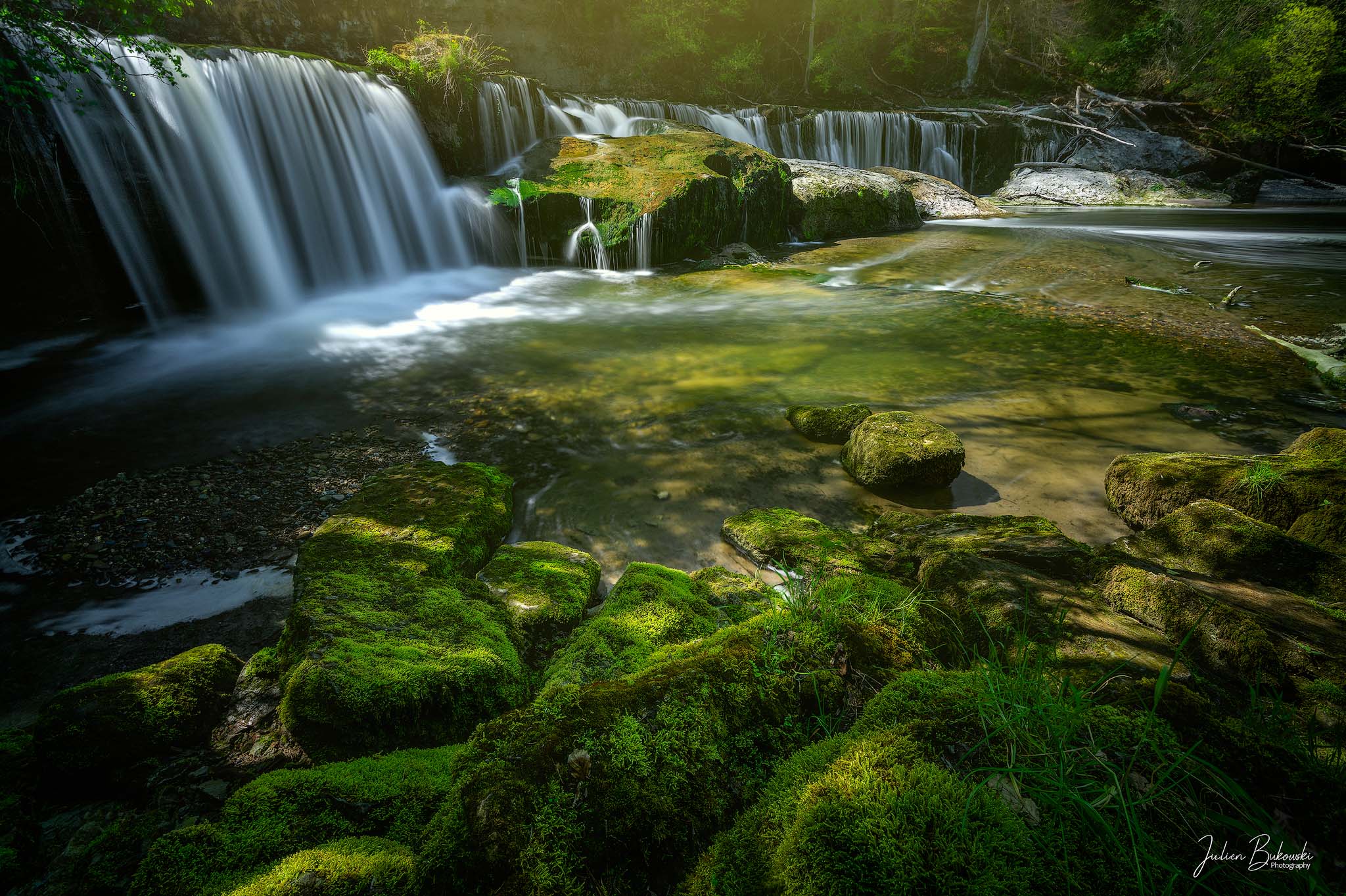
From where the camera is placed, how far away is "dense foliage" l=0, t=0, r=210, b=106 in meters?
5.98

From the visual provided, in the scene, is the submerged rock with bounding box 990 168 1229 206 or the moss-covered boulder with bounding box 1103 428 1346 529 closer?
the moss-covered boulder with bounding box 1103 428 1346 529

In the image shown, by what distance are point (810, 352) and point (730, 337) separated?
3.90 feet

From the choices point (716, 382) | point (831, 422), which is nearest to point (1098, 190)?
point (716, 382)

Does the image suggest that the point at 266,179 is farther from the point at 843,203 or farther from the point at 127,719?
the point at 843,203

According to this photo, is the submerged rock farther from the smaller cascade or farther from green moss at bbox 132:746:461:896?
green moss at bbox 132:746:461:896

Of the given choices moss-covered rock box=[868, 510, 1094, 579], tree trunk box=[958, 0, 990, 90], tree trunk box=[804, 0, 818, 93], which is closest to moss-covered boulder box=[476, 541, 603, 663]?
moss-covered rock box=[868, 510, 1094, 579]

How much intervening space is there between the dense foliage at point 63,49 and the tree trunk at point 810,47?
85.4 feet

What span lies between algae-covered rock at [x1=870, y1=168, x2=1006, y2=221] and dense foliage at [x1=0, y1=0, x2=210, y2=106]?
55.8 feet

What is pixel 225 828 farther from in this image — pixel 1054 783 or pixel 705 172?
pixel 705 172

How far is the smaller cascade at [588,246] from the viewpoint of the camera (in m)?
11.5

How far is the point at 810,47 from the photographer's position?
25.7 metres

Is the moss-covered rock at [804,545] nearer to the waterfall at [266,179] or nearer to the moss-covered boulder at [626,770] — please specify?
the moss-covered boulder at [626,770]

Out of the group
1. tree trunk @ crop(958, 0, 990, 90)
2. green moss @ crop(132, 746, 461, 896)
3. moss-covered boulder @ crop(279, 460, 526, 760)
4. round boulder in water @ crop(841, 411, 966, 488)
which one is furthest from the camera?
tree trunk @ crop(958, 0, 990, 90)

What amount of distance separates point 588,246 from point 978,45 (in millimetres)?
27216
